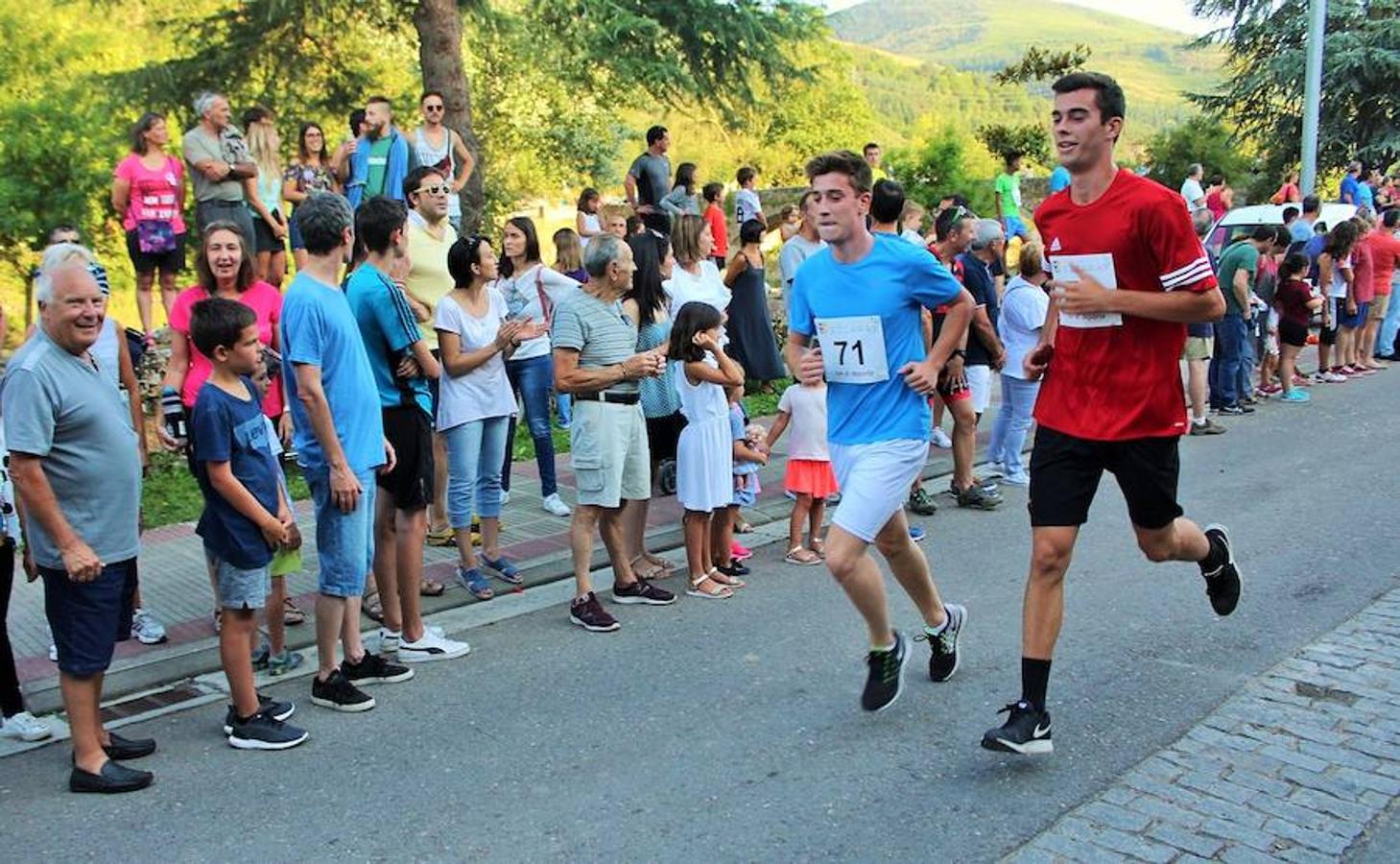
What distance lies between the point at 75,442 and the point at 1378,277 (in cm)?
1503

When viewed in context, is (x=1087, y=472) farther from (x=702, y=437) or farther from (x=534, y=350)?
(x=534, y=350)

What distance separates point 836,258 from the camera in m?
4.72

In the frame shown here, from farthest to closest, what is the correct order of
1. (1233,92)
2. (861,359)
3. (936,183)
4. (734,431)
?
(1233,92), (936,183), (734,431), (861,359)

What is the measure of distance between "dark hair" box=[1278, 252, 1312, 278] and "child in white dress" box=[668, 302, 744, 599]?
876 centimetres

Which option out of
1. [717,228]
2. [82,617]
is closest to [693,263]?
[82,617]

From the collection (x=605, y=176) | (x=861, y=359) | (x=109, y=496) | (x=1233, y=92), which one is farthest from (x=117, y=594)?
(x=1233, y=92)

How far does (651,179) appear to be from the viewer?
12.2 metres

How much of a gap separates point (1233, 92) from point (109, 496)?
38.1m

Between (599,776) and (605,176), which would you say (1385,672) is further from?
(605,176)

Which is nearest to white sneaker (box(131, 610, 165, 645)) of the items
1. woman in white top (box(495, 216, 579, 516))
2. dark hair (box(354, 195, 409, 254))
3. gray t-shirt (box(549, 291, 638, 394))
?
dark hair (box(354, 195, 409, 254))

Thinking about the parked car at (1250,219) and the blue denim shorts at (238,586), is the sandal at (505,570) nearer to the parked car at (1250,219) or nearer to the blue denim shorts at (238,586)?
the blue denim shorts at (238,586)

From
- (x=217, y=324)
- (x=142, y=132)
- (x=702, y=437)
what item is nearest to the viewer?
(x=217, y=324)

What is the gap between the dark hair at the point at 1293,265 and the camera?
12.7 meters

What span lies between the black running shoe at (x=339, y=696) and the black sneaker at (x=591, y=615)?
1.23 meters
